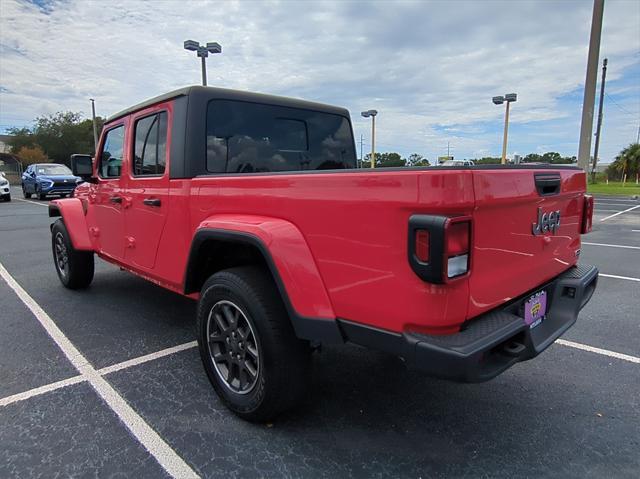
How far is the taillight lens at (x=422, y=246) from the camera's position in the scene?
5.67 feet

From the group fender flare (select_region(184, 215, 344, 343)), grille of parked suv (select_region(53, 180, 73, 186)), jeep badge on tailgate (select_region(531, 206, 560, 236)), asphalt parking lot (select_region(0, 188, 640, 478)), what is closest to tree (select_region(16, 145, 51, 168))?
grille of parked suv (select_region(53, 180, 73, 186))

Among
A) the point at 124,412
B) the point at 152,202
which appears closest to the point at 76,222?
the point at 152,202

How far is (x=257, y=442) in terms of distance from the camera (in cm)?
240

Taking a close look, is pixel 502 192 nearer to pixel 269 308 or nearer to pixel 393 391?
pixel 269 308

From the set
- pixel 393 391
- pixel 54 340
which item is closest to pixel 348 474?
pixel 393 391

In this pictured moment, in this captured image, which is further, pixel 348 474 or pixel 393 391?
pixel 393 391

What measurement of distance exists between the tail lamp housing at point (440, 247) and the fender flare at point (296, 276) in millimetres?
553

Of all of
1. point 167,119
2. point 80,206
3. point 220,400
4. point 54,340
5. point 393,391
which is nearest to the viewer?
point 220,400

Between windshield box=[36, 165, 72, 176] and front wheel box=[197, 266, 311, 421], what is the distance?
20.3m

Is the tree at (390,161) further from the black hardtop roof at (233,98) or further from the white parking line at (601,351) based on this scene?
the white parking line at (601,351)

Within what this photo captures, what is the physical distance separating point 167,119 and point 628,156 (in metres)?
48.6

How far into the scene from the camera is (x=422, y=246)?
1744 mm

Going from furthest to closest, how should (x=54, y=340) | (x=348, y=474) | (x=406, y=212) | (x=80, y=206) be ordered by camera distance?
(x=80, y=206), (x=54, y=340), (x=348, y=474), (x=406, y=212)

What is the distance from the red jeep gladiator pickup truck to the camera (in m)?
1.80
